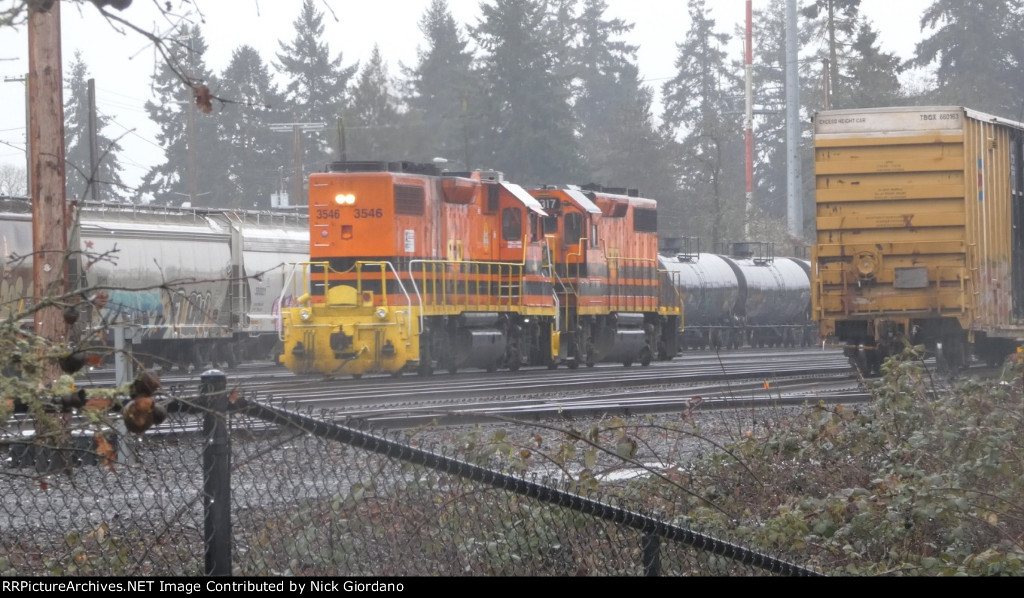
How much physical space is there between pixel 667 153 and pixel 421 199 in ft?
148

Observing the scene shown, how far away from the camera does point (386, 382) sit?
20219 mm

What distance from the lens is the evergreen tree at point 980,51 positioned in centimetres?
6475

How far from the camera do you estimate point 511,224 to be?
2467 cm

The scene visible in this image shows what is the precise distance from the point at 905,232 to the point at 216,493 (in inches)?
625

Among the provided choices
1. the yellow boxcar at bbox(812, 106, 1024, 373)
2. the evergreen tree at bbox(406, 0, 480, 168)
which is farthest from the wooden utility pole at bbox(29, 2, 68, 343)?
the evergreen tree at bbox(406, 0, 480, 168)

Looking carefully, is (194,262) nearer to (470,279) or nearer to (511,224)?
(470,279)

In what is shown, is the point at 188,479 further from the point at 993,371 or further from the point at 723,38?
the point at 723,38

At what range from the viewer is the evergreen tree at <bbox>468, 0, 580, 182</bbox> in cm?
4953

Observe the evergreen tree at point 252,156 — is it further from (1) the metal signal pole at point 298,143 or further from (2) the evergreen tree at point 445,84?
(2) the evergreen tree at point 445,84

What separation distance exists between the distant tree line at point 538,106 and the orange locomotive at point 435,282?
5.02 meters

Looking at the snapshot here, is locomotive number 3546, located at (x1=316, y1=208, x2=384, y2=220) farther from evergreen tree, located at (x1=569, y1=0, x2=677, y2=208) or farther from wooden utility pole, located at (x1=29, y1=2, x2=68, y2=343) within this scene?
evergreen tree, located at (x1=569, y1=0, x2=677, y2=208)
